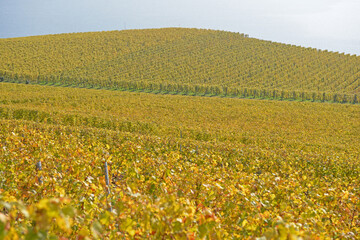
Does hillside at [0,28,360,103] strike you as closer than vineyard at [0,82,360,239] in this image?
No

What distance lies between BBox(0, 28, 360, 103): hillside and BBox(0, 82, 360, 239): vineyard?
2042 centimetres

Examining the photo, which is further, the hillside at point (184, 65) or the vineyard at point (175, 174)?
the hillside at point (184, 65)

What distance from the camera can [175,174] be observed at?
625 cm

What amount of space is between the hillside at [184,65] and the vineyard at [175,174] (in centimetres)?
2042

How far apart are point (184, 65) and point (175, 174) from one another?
62494 millimetres

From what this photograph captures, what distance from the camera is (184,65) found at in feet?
220

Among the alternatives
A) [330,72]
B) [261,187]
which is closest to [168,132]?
[261,187]

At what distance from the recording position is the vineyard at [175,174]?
10.1ft

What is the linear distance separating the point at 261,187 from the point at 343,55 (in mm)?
81871

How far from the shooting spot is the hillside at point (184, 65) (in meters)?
53.2

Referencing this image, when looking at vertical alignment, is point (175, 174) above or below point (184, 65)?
below

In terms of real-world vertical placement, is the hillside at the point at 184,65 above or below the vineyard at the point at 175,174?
above

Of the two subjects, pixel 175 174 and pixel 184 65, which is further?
pixel 184 65

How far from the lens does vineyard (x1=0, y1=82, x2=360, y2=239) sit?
3.06 metres
